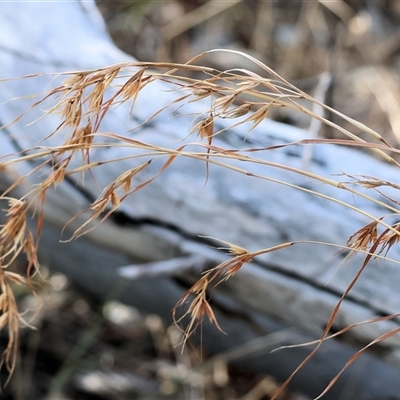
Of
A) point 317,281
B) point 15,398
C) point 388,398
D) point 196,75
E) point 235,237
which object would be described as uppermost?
point 196,75

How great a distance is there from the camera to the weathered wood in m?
0.97

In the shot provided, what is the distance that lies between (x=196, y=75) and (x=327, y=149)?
1688 mm

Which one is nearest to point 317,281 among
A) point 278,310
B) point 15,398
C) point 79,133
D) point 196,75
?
point 278,310

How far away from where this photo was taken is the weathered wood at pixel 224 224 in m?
0.97

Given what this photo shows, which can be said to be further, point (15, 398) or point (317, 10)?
point (317, 10)

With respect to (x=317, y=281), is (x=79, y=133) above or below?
above

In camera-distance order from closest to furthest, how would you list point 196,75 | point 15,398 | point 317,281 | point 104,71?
point 104,71
point 317,281
point 15,398
point 196,75

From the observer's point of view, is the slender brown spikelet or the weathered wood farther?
the weathered wood

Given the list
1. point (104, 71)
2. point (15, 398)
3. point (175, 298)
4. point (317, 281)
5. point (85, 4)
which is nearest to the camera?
point (104, 71)

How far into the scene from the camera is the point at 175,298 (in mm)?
1134

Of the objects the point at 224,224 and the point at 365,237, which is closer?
the point at 365,237

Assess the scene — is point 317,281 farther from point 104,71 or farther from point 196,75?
point 196,75

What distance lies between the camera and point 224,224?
3.28 ft

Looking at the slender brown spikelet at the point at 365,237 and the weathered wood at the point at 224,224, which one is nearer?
the slender brown spikelet at the point at 365,237
